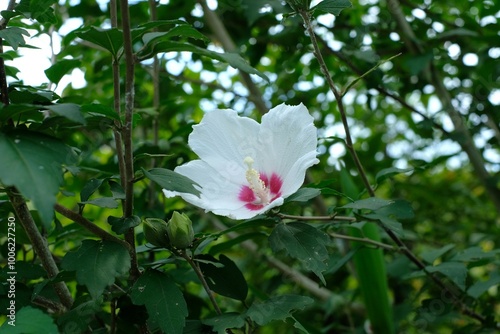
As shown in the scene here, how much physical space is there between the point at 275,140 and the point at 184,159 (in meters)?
0.53

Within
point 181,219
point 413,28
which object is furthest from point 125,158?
point 413,28

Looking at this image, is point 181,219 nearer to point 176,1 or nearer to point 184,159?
point 184,159

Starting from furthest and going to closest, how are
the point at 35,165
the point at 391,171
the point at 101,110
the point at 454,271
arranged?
the point at 454,271
the point at 391,171
the point at 101,110
the point at 35,165

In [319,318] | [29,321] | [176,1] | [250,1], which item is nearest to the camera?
[29,321]

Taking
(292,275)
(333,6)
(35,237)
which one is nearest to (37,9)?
(35,237)

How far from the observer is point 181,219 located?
802mm

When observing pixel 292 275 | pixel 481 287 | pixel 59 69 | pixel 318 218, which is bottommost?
pixel 292 275

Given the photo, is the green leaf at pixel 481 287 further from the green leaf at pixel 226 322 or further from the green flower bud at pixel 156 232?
the green flower bud at pixel 156 232

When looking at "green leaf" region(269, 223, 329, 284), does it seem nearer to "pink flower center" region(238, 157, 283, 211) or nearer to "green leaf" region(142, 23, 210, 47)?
"pink flower center" region(238, 157, 283, 211)

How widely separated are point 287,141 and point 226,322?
279 mm

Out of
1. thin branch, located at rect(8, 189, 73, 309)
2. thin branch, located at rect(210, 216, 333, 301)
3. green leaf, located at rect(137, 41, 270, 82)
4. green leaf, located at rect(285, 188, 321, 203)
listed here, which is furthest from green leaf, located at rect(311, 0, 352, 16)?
thin branch, located at rect(210, 216, 333, 301)

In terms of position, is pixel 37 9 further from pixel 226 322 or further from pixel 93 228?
pixel 226 322

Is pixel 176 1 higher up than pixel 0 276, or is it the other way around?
pixel 176 1

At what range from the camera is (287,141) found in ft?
3.00
